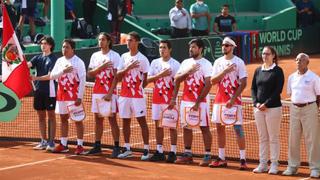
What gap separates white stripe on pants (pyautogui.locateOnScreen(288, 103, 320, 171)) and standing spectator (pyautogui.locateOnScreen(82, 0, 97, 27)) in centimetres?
1608

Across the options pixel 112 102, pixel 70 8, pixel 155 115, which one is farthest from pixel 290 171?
pixel 70 8

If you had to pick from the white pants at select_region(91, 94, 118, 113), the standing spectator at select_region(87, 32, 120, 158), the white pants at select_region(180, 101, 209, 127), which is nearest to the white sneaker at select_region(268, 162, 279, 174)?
the white pants at select_region(180, 101, 209, 127)

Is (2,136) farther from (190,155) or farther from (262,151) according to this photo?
(262,151)

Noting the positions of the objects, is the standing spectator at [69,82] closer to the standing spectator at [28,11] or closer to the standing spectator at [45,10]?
the standing spectator at [28,11]

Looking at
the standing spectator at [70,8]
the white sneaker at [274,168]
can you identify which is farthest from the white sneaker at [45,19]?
the white sneaker at [274,168]

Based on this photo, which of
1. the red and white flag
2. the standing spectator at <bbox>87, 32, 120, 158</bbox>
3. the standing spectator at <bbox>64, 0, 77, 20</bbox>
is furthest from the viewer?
the standing spectator at <bbox>64, 0, 77, 20</bbox>

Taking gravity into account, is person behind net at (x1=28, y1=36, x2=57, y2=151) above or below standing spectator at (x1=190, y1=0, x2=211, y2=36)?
below

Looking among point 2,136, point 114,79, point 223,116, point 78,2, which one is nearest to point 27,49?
point 78,2

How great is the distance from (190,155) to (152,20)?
59.1ft

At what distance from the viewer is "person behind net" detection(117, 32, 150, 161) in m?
15.6

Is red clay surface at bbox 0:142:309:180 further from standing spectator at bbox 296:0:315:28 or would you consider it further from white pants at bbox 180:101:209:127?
standing spectator at bbox 296:0:315:28

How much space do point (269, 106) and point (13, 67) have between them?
4.86 m

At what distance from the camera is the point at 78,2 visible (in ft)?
106

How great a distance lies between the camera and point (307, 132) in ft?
45.9
